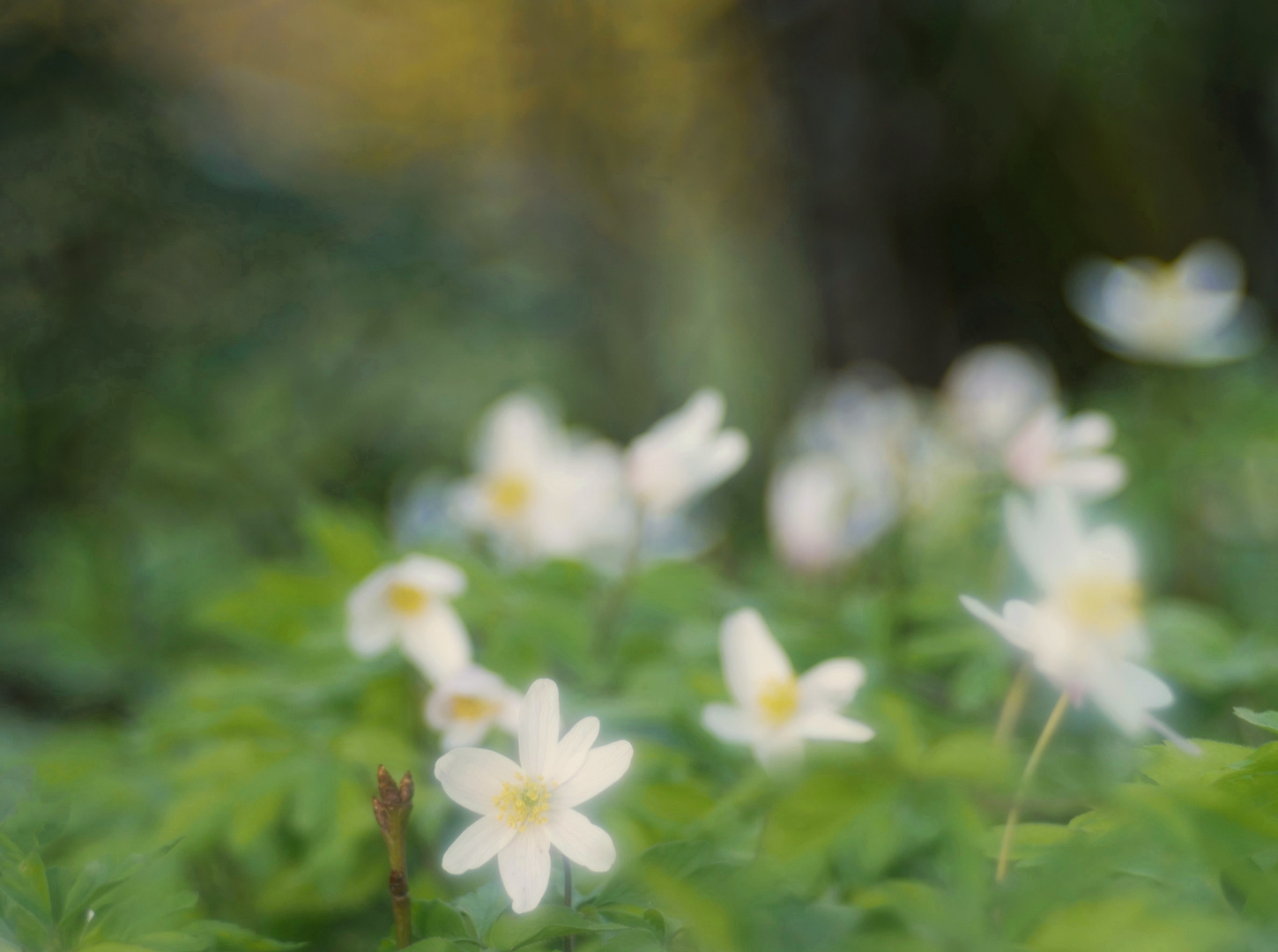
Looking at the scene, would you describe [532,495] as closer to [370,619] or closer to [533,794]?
[370,619]

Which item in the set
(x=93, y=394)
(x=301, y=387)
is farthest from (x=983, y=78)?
(x=93, y=394)

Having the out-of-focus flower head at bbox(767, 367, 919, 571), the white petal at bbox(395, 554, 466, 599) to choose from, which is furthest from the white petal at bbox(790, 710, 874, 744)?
the out-of-focus flower head at bbox(767, 367, 919, 571)

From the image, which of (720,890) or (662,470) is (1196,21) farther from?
(720,890)

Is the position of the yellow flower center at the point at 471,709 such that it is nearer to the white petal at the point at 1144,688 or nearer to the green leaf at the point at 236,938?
the green leaf at the point at 236,938

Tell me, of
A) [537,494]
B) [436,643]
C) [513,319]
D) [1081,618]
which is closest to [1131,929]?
[1081,618]

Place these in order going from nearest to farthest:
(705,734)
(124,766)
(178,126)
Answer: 1. (705,734)
2. (124,766)
3. (178,126)

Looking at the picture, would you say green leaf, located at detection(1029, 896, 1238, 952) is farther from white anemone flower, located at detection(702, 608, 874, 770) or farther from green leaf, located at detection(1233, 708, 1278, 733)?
white anemone flower, located at detection(702, 608, 874, 770)
